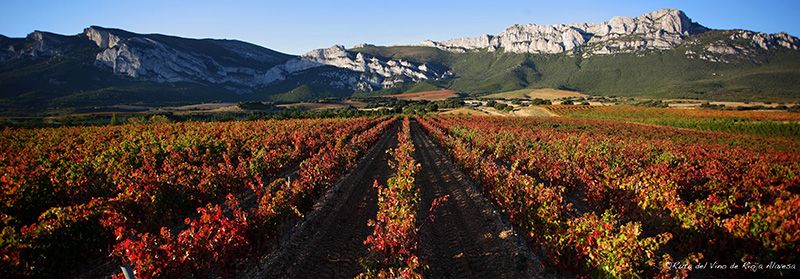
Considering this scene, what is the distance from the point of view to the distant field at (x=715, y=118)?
44562 millimetres

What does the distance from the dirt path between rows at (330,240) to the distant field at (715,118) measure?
178 ft

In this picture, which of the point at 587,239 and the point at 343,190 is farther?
the point at 343,190

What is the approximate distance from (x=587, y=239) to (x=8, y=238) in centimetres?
1254

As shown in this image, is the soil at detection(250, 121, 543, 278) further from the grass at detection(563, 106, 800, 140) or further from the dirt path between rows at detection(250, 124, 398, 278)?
the grass at detection(563, 106, 800, 140)

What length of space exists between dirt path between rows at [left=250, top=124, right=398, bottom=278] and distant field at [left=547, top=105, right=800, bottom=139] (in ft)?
178

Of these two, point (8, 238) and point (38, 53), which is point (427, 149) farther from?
point (38, 53)

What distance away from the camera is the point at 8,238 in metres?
7.20

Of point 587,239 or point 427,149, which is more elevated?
point 587,239

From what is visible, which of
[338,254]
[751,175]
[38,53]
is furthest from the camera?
[38,53]

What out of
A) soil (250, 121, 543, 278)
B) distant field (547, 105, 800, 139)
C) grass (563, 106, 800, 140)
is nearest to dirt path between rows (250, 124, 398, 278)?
soil (250, 121, 543, 278)

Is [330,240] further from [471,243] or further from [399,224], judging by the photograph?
[471,243]

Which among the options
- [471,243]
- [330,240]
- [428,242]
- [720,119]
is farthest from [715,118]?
[330,240]

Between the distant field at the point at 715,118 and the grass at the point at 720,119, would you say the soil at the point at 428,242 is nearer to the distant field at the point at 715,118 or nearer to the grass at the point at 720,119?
the grass at the point at 720,119

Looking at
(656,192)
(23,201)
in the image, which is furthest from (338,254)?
(23,201)
